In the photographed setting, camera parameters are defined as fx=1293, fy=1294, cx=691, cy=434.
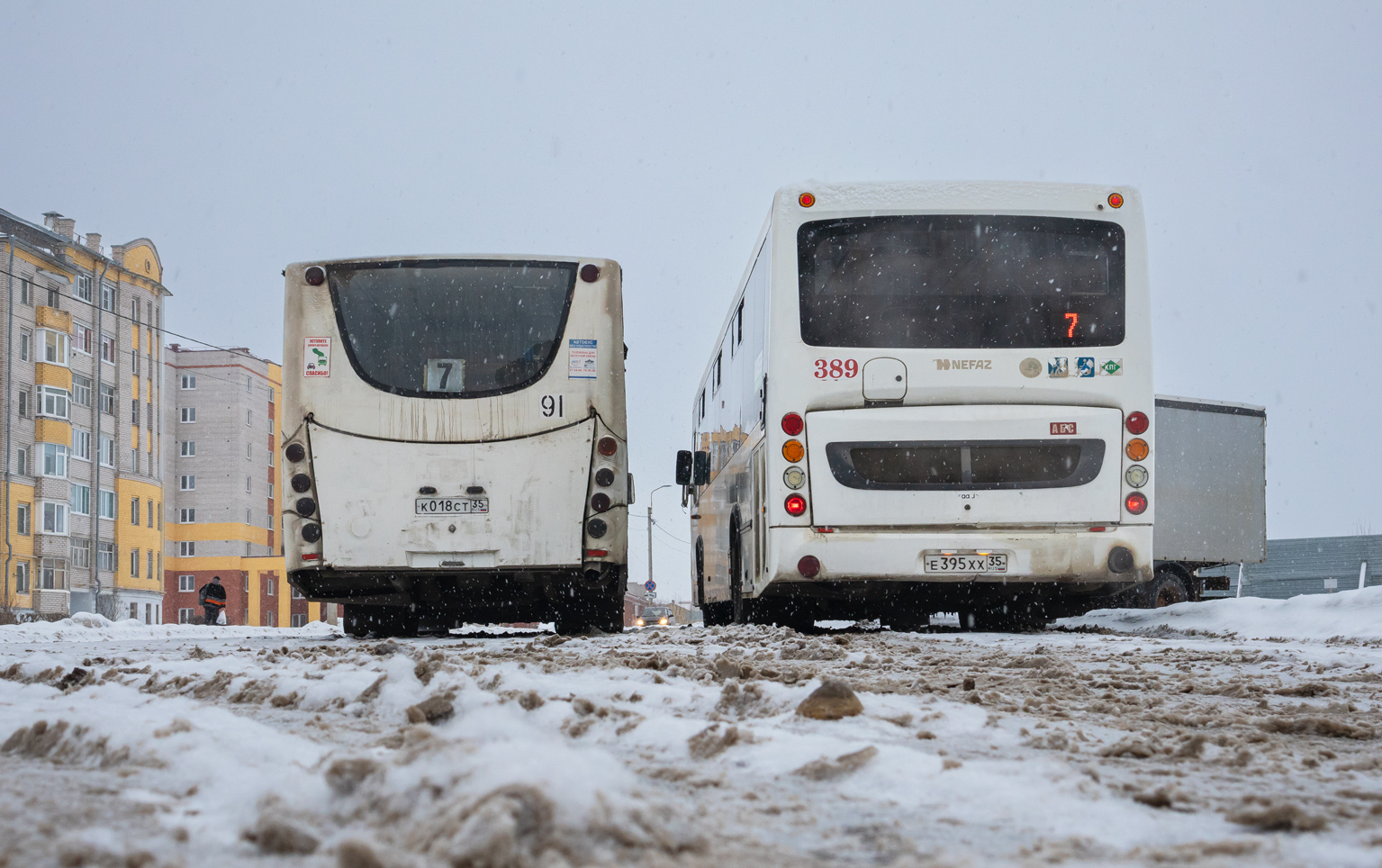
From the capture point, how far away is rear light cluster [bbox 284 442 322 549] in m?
10.5

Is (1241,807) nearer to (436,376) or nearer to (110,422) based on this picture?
(436,376)

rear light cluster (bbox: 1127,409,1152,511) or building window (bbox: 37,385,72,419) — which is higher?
building window (bbox: 37,385,72,419)

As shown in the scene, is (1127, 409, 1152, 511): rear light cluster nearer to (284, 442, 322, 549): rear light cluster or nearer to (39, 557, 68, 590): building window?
(284, 442, 322, 549): rear light cluster

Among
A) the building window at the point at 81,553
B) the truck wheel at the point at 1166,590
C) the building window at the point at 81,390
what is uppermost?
the building window at the point at 81,390

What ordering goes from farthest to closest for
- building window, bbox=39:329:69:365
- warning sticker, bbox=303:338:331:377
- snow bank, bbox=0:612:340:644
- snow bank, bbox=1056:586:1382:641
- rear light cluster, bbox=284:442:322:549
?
building window, bbox=39:329:69:365 → snow bank, bbox=0:612:340:644 → warning sticker, bbox=303:338:331:377 → rear light cluster, bbox=284:442:322:549 → snow bank, bbox=1056:586:1382:641

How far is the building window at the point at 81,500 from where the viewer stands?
51375 mm

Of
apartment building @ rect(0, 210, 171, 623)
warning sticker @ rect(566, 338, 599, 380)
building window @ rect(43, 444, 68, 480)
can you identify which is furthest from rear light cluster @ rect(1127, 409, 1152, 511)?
building window @ rect(43, 444, 68, 480)

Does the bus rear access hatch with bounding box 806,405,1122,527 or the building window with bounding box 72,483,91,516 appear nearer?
the bus rear access hatch with bounding box 806,405,1122,527

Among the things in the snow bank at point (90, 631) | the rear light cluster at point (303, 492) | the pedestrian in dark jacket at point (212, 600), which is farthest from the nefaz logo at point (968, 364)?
the pedestrian in dark jacket at point (212, 600)

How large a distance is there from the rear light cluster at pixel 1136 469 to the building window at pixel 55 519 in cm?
4862

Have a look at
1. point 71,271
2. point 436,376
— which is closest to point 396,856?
point 436,376

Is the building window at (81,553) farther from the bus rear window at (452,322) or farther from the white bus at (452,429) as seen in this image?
the bus rear window at (452,322)

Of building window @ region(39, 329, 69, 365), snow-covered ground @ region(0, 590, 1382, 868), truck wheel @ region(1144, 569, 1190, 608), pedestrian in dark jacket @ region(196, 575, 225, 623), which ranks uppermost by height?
building window @ region(39, 329, 69, 365)

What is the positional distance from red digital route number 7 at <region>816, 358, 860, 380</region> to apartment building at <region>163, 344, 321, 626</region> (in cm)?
6447
